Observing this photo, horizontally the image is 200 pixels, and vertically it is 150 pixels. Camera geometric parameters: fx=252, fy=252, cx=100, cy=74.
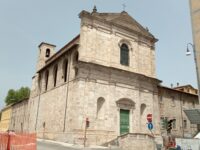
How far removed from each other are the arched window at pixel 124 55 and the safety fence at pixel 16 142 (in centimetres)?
1685

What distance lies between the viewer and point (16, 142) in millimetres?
11016

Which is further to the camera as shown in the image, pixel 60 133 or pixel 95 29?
pixel 95 29

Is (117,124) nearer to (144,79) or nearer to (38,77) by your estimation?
(144,79)

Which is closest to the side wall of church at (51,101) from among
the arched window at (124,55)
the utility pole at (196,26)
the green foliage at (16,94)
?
the arched window at (124,55)

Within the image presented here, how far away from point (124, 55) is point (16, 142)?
60.7 ft

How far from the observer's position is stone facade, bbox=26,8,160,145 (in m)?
22.9

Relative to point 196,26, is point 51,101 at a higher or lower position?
lower

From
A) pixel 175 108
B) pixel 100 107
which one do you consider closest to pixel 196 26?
pixel 100 107

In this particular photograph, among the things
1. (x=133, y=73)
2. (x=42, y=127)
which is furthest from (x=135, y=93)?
(x=42, y=127)

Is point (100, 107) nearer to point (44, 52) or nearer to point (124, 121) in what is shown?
point (124, 121)

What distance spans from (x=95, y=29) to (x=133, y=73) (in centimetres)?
Result: 613

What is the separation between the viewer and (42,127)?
2939cm

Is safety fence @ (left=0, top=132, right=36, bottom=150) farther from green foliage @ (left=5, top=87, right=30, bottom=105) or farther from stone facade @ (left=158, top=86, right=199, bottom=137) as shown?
green foliage @ (left=5, top=87, right=30, bottom=105)

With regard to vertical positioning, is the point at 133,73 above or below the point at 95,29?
below
